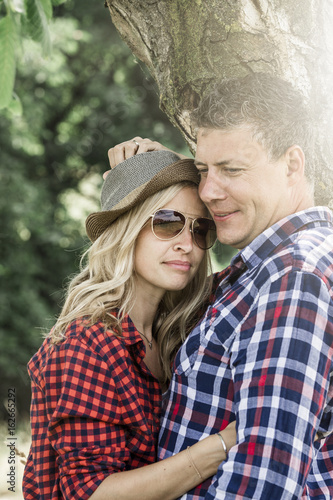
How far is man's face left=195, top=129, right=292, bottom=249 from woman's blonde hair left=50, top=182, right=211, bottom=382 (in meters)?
0.29

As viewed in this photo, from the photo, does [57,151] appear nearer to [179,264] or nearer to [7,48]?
[179,264]

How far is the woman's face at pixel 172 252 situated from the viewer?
251cm

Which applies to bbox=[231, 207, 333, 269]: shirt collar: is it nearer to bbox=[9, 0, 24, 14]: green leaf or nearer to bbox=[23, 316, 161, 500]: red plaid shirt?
bbox=[23, 316, 161, 500]: red plaid shirt

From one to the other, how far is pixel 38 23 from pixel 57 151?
7.77 m

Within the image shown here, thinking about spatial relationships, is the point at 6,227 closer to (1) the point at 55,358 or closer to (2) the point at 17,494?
(2) the point at 17,494

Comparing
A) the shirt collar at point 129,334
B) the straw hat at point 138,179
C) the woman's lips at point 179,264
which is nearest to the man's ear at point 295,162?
the straw hat at point 138,179

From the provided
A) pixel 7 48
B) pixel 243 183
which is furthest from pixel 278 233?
pixel 7 48

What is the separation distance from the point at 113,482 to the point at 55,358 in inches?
19.4

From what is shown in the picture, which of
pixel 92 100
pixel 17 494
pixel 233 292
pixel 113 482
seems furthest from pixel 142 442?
pixel 92 100

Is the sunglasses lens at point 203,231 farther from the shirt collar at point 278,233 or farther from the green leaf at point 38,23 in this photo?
the green leaf at point 38,23

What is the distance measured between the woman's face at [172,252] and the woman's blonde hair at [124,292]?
0.04 meters

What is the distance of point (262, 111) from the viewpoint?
2219 millimetres

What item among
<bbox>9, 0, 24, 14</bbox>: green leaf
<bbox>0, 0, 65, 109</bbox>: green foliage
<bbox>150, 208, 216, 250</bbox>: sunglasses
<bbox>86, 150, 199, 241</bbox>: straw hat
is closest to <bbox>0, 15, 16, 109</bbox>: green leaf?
<bbox>0, 0, 65, 109</bbox>: green foliage

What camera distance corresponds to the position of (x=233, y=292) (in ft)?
6.54
